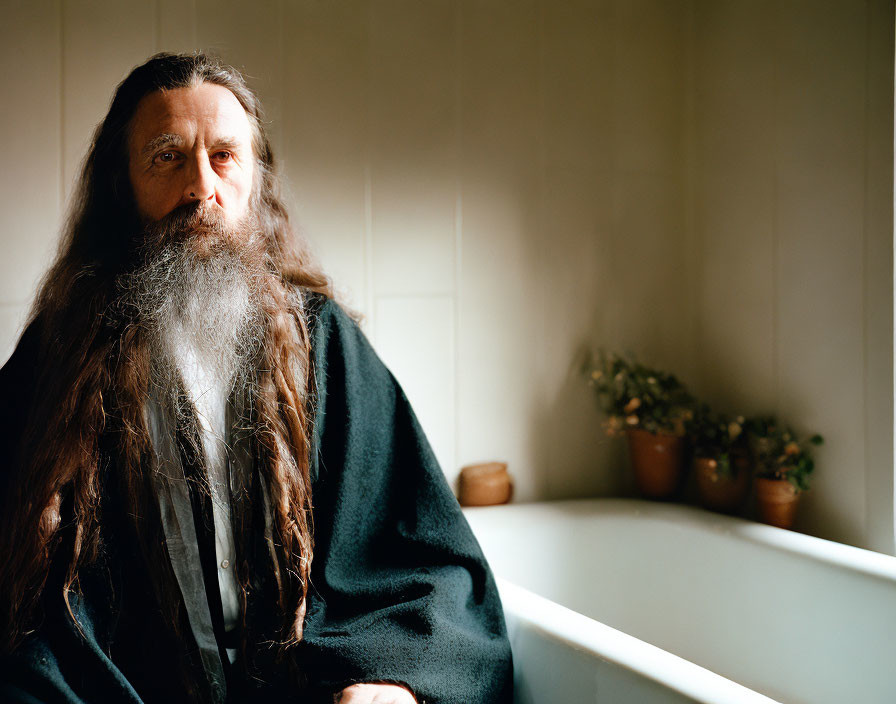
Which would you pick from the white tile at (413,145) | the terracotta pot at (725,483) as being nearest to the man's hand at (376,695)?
the white tile at (413,145)

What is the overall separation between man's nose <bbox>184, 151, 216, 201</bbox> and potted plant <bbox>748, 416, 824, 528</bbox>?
3.79ft

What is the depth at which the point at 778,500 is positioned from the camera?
4.61ft

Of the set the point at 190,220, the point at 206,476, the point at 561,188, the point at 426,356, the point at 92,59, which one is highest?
the point at 92,59

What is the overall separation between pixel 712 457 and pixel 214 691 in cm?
109

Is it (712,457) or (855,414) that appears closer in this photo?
(855,414)

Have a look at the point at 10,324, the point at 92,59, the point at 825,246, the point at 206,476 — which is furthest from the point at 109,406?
the point at 825,246

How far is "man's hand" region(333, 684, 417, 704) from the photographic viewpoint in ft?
2.63

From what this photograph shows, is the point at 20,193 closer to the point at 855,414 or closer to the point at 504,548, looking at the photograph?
the point at 504,548

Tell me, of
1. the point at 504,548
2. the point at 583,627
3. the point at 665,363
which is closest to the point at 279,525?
the point at 583,627

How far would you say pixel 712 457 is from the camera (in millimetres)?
1535

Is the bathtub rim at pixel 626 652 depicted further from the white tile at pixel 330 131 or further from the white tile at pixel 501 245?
the white tile at pixel 330 131

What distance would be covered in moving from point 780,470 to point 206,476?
1.09 m

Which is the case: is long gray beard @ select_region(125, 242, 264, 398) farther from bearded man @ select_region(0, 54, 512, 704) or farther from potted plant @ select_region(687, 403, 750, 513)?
potted plant @ select_region(687, 403, 750, 513)

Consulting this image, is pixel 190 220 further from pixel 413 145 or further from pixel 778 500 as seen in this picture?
pixel 778 500
